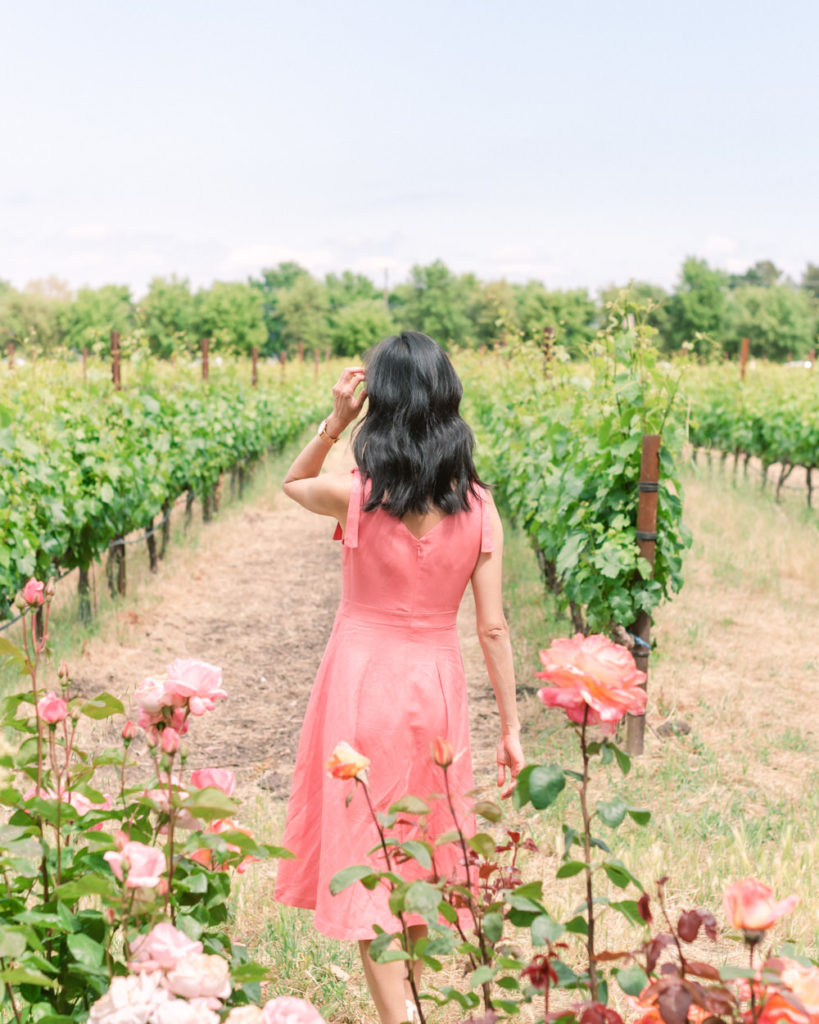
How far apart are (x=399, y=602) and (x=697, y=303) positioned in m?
55.8

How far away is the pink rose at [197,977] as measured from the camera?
0.98 m

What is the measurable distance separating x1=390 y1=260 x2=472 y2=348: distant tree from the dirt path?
52.9m

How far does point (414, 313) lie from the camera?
64.8m

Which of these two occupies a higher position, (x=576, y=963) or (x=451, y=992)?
(x=451, y=992)

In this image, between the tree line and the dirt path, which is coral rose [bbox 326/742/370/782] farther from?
the tree line

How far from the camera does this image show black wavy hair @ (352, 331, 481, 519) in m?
2.14

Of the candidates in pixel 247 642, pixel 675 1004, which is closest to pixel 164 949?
pixel 675 1004

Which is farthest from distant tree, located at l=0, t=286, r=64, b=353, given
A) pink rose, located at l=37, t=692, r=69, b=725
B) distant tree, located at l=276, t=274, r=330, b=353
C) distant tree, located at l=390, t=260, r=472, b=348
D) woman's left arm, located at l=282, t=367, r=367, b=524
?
pink rose, located at l=37, t=692, r=69, b=725

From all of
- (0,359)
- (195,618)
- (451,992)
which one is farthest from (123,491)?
(451,992)

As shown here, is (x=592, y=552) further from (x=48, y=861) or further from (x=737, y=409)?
(x=737, y=409)

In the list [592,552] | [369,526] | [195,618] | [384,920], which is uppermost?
[369,526]

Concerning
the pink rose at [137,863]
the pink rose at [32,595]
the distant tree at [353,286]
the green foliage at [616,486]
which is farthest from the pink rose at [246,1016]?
the distant tree at [353,286]

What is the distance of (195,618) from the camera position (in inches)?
285

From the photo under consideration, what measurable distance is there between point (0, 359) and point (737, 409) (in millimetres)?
10316
